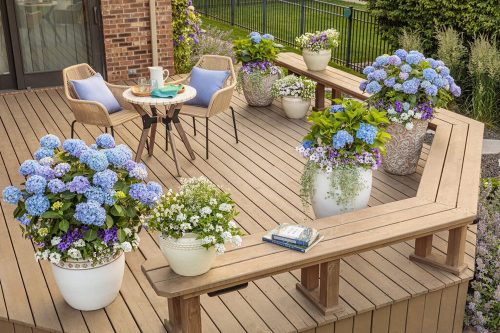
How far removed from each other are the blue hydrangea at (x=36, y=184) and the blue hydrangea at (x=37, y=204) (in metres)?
0.04

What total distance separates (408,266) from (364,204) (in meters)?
0.51

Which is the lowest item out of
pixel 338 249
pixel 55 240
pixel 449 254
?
pixel 449 254

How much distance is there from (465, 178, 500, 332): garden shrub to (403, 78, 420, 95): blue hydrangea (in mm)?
1093

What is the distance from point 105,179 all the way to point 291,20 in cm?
1136

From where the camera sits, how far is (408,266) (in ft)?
15.3

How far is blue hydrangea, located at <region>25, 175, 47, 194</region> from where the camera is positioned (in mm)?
3667

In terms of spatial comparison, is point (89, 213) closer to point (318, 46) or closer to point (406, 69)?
point (406, 69)

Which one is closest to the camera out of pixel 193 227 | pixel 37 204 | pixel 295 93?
pixel 193 227

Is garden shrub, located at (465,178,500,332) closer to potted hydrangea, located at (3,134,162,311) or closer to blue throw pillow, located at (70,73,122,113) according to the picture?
potted hydrangea, located at (3,134,162,311)

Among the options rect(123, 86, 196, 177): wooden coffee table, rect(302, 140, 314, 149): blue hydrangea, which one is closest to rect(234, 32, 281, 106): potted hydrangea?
rect(123, 86, 196, 177): wooden coffee table

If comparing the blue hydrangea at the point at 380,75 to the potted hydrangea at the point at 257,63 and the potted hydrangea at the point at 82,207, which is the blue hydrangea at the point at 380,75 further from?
the potted hydrangea at the point at 82,207

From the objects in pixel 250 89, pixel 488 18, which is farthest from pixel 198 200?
pixel 488 18

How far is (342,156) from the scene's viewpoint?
4508 mm

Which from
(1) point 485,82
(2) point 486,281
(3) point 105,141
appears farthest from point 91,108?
(1) point 485,82
